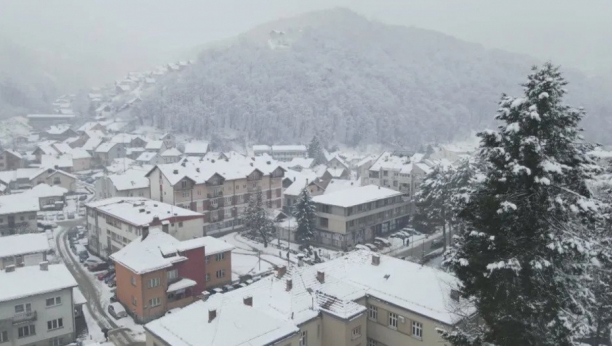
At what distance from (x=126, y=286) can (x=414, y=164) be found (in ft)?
150

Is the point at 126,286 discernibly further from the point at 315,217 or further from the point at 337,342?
the point at 315,217

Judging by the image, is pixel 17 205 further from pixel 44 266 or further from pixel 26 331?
pixel 26 331

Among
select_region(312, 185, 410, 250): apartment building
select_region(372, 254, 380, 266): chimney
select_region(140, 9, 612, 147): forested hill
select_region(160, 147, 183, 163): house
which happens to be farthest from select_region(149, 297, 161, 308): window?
select_region(140, 9, 612, 147): forested hill

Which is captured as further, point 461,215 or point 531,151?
point 461,215

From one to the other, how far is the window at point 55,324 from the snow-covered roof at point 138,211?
12.5 meters

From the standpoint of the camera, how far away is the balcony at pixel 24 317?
→ 27.7 metres

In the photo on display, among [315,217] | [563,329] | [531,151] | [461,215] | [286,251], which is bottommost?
[286,251]

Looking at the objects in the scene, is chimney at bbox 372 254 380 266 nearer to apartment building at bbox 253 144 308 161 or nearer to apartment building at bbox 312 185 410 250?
apartment building at bbox 312 185 410 250

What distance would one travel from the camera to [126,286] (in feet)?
114

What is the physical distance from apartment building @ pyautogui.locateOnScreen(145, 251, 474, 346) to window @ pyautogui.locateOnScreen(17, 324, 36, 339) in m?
12.1

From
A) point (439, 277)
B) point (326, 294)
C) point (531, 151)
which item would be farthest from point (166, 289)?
point (531, 151)

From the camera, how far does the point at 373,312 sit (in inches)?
1005

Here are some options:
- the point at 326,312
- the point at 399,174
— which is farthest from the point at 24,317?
the point at 399,174

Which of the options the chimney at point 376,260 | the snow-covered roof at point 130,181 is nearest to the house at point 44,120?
the snow-covered roof at point 130,181
